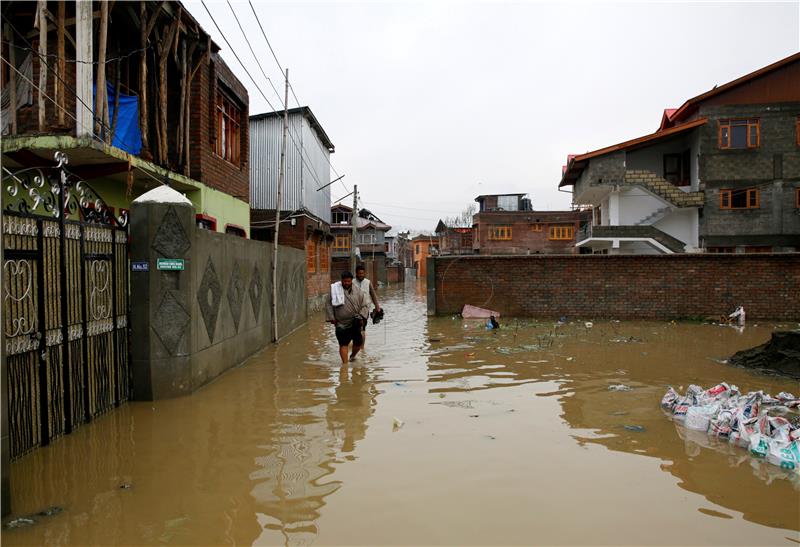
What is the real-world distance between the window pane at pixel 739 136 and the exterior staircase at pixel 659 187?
3082mm

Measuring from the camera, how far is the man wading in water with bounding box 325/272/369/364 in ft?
30.0

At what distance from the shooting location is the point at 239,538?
3492 mm

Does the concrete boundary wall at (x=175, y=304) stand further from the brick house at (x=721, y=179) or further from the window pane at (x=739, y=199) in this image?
the window pane at (x=739, y=199)

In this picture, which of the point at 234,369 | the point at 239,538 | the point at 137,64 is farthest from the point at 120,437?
the point at 137,64

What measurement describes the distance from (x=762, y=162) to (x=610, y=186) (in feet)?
22.2

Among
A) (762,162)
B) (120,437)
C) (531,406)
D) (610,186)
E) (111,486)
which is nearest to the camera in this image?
(111,486)

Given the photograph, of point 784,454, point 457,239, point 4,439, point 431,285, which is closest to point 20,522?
point 4,439

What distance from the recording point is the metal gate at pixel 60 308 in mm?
4668

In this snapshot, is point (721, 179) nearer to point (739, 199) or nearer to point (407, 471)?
point (739, 199)

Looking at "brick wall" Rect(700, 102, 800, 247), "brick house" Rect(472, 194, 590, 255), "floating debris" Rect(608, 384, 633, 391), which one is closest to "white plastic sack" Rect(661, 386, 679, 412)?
"floating debris" Rect(608, 384, 633, 391)

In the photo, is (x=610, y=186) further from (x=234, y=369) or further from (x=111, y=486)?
(x=111, y=486)

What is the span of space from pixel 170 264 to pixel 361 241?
5180 cm

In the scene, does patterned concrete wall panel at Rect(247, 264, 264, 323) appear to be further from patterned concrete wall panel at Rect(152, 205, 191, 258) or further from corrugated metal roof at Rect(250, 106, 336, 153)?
corrugated metal roof at Rect(250, 106, 336, 153)

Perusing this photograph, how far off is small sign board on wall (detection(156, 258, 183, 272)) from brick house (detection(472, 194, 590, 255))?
40.4 m
